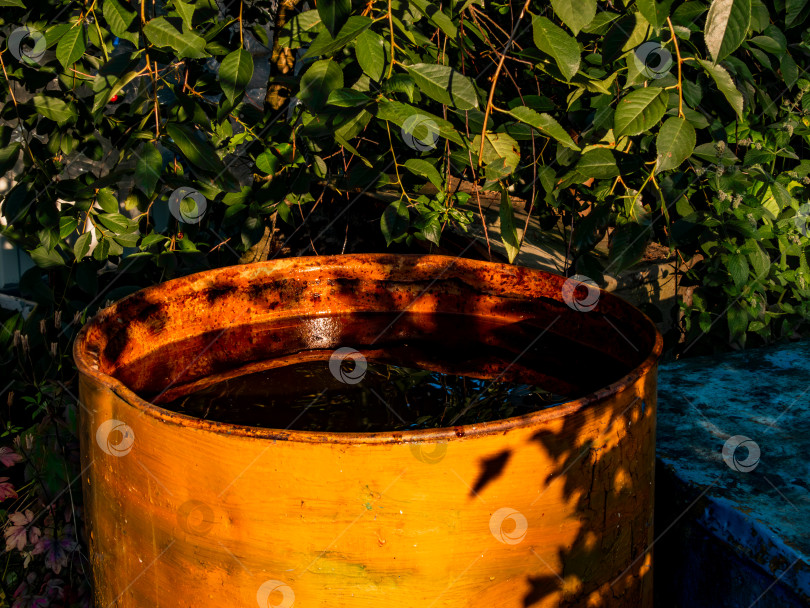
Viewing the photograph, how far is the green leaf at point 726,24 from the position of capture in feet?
3.38

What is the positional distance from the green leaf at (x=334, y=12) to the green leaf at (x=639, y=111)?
0.46m

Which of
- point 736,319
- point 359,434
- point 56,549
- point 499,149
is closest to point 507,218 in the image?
point 499,149

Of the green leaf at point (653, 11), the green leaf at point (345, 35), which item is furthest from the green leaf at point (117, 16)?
the green leaf at point (653, 11)

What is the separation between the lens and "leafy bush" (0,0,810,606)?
50.1 inches

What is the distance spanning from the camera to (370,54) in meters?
1.22

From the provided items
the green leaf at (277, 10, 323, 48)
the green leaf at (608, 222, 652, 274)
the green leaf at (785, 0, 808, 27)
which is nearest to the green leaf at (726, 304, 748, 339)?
the green leaf at (608, 222, 652, 274)

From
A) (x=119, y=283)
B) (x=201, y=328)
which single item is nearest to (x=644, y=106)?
(x=201, y=328)

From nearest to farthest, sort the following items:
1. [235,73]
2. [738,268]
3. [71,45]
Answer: [235,73], [71,45], [738,268]

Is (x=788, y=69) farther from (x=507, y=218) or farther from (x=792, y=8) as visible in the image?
(x=507, y=218)

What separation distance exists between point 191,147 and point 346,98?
45 cm

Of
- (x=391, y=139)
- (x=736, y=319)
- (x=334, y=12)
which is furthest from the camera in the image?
(x=736, y=319)

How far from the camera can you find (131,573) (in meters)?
1.07

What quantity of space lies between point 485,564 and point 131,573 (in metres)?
0.49

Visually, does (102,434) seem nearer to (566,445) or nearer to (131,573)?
(131,573)
